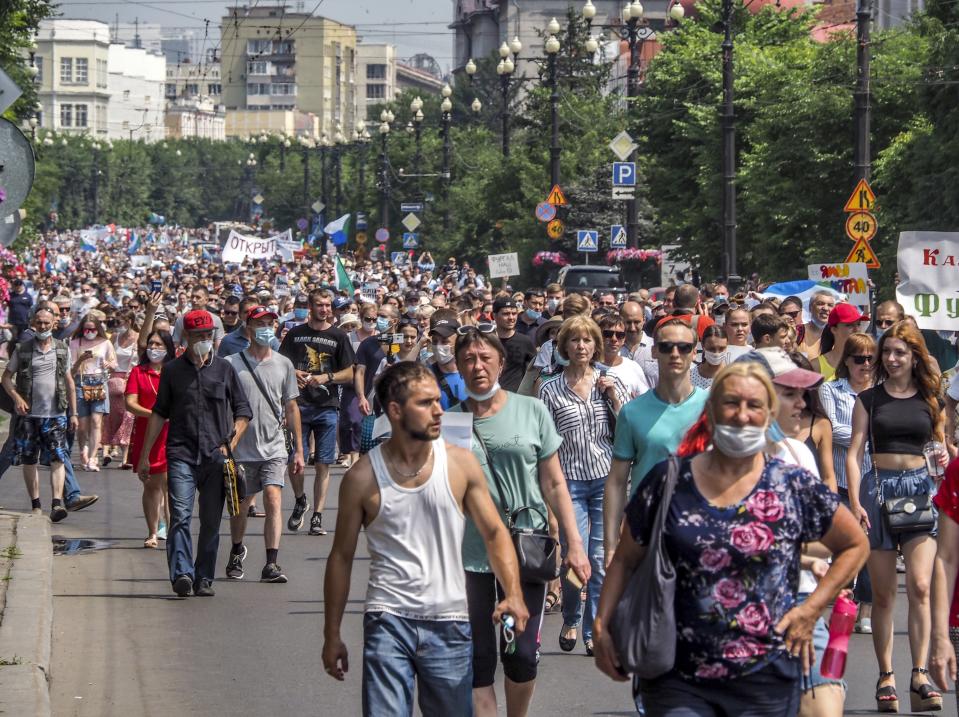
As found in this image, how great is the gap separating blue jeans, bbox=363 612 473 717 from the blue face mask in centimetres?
622

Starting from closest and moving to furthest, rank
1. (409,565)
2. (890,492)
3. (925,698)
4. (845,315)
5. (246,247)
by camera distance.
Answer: (409,565)
(925,698)
(890,492)
(845,315)
(246,247)

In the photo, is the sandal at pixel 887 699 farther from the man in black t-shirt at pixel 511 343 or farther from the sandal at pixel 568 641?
the man in black t-shirt at pixel 511 343

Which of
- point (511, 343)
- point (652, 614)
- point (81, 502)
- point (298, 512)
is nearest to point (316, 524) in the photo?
point (298, 512)

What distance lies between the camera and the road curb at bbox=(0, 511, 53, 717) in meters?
7.91

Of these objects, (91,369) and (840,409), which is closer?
(840,409)

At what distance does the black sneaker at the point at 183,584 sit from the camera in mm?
11195

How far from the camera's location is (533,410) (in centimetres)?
737

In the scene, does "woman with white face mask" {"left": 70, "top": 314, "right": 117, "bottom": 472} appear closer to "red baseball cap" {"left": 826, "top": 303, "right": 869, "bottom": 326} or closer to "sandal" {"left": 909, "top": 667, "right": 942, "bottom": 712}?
"red baseball cap" {"left": 826, "top": 303, "right": 869, "bottom": 326}

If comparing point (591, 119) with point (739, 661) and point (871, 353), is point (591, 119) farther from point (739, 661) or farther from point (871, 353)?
point (739, 661)

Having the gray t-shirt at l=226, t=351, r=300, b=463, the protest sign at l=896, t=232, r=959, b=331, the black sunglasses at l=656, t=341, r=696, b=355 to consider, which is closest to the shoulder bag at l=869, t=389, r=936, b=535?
the black sunglasses at l=656, t=341, r=696, b=355

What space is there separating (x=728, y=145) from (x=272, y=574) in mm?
19976

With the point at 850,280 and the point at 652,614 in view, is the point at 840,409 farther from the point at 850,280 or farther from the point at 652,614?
the point at 850,280

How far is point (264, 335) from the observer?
1191 cm

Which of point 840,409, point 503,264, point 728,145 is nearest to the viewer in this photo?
point 840,409
